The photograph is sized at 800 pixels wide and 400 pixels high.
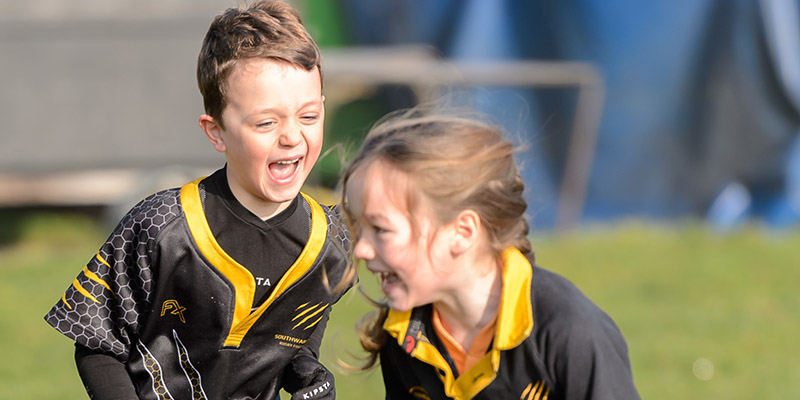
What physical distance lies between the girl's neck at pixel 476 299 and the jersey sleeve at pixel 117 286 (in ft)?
2.67

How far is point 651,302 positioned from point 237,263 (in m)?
5.05

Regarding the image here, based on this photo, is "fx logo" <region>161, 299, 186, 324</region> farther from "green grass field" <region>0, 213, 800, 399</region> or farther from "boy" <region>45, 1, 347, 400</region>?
"green grass field" <region>0, 213, 800, 399</region>

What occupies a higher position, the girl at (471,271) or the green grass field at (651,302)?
the girl at (471,271)

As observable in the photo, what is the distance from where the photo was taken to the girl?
269cm

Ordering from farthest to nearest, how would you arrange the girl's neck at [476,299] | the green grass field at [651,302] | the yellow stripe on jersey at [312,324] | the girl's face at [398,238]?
the green grass field at [651,302] → the yellow stripe on jersey at [312,324] → the girl's neck at [476,299] → the girl's face at [398,238]

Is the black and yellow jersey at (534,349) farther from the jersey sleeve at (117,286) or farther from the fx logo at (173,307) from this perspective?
the jersey sleeve at (117,286)

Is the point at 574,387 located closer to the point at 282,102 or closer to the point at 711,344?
the point at 282,102

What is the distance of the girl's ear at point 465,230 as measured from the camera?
279cm

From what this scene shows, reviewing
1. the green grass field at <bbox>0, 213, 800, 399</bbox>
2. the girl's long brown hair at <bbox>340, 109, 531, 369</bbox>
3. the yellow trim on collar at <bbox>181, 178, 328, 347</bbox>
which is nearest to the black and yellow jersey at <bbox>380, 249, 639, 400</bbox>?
the girl's long brown hair at <bbox>340, 109, 531, 369</bbox>

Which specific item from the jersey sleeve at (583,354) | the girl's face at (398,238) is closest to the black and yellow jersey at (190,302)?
the girl's face at (398,238)

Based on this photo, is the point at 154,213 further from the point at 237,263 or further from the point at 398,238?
the point at 398,238

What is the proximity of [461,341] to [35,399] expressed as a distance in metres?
3.62

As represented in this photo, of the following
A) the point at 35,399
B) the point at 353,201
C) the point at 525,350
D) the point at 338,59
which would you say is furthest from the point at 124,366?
the point at 338,59

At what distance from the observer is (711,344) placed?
6.71m
